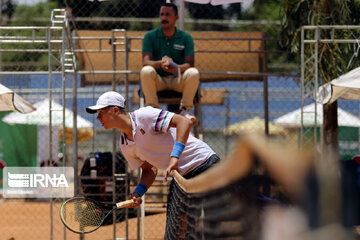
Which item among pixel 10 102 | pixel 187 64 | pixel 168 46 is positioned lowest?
pixel 10 102

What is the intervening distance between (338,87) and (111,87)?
500 centimetres

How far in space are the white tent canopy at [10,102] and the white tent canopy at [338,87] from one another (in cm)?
385

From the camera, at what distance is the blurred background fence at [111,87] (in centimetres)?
755

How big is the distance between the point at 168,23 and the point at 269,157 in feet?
20.6

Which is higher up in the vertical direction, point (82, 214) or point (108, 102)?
point (108, 102)

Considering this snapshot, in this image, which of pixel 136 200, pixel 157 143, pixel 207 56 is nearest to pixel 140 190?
pixel 136 200

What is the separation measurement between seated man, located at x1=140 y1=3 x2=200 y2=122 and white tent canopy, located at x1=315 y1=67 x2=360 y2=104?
1576 millimetres

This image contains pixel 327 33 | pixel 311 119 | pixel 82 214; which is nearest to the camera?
pixel 82 214

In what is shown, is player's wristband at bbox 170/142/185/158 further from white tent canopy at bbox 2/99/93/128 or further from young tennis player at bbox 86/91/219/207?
white tent canopy at bbox 2/99/93/128

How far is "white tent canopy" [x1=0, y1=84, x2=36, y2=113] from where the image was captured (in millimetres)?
7010

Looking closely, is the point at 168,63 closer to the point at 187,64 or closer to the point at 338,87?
the point at 187,64

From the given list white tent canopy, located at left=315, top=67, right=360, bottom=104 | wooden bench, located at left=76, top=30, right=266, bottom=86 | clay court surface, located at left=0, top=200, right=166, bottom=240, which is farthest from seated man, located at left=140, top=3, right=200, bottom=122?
clay court surface, located at left=0, top=200, right=166, bottom=240

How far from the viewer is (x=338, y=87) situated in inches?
266

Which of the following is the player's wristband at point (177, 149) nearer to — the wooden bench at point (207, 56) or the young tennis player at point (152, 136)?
the young tennis player at point (152, 136)
